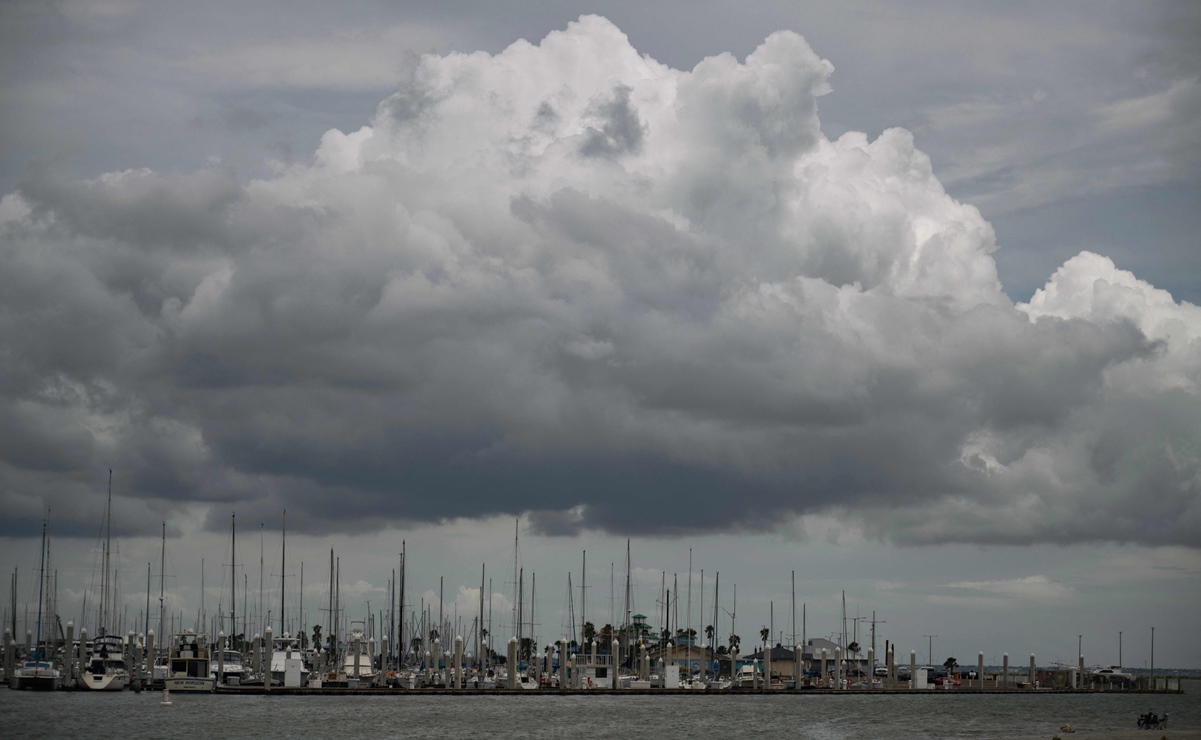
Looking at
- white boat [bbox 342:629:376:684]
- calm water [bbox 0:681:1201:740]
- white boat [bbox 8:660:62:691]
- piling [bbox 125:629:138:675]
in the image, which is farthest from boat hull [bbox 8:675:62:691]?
white boat [bbox 342:629:376:684]

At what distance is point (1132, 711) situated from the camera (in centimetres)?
15788

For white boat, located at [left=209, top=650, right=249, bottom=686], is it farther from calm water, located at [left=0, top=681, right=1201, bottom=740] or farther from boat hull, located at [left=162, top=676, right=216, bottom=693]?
calm water, located at [left=0, top=681, right=1201, bottom=740]

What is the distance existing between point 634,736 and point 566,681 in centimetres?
6357

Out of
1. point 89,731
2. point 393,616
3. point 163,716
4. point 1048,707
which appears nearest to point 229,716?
point 163,716

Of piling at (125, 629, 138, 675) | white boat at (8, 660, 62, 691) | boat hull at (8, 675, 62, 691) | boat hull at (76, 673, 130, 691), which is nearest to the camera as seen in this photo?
boat hull at (8, 675, 62, 691)

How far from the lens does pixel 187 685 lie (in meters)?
136

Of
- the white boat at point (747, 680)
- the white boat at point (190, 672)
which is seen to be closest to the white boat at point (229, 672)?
the white boat at point (190, 672)

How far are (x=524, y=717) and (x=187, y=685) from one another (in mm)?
37694

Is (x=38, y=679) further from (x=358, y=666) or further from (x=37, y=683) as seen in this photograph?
(x=358, y=666)

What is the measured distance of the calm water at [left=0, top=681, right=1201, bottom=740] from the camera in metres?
101

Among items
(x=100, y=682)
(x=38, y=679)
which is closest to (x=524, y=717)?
(x=100, y=682)

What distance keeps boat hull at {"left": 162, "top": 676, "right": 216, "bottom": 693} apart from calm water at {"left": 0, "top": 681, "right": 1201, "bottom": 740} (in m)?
1.13

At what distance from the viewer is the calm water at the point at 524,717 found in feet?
331

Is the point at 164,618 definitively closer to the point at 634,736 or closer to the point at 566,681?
the point at 566,681
